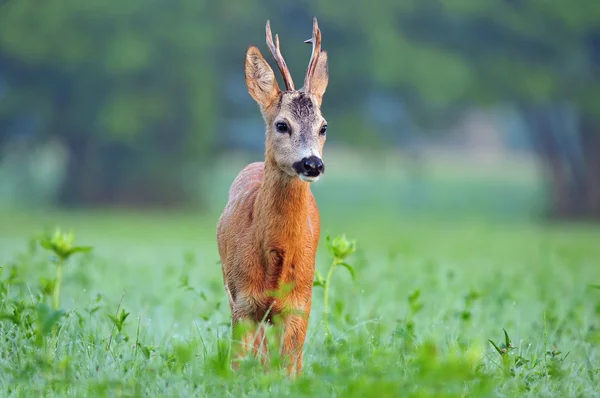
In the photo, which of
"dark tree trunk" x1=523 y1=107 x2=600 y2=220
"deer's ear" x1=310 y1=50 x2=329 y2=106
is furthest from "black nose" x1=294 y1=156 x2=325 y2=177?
"dark tree trunk" x1=523 y1=107 x2=600 y2=220

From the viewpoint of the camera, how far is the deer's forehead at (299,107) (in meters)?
5.21

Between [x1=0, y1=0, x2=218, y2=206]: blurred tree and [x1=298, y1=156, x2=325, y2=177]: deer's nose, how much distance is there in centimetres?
1803

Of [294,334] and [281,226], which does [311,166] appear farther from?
[294,334]

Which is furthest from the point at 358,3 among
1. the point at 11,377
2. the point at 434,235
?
the point at 11,377

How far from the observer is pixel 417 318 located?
789cm

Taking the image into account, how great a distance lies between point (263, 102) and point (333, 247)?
90 centimetres

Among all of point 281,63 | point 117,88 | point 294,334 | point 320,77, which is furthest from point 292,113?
point 117,88

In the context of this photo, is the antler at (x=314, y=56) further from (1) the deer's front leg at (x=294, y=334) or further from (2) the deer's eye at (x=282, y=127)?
(1) the deer's front leg at (x=294, y=334)

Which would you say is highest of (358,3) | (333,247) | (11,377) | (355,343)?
(358,3)

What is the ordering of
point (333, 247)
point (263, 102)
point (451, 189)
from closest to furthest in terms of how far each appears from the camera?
point (333, 247)
point (263, 102)
point (451, 189)

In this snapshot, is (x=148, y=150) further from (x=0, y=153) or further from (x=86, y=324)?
(x=86, y=324)

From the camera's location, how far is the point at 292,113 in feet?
17.2

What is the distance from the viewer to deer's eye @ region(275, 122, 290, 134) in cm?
520

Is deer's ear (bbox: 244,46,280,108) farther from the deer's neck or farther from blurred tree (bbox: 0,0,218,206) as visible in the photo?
blurred tree (bbox: 0,0,218,206)
